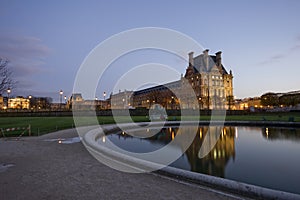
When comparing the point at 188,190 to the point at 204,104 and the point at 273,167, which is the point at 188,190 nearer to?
the point at 273,167

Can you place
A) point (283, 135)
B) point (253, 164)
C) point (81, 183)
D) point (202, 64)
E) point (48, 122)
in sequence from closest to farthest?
1. point (81, 183)
2. point (253, 164)
3. point (283, 135)
4. point (48, 122)
5. point (202, 64)

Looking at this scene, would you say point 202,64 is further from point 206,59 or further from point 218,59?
point 218,59

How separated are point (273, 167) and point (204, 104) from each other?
65.9 meters

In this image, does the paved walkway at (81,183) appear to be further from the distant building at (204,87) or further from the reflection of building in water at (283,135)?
the distant building at (204,87)

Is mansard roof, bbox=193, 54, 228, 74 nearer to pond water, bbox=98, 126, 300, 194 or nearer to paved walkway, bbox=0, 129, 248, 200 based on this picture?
pond water, bbox=98, 126, 300, 194

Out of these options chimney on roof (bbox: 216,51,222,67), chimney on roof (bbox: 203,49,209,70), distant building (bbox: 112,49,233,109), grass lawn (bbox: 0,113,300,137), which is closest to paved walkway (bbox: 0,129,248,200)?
grass lawn (bbox: 0,113,300,137)

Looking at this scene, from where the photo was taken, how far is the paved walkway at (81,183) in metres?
4.59

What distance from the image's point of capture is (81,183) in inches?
212

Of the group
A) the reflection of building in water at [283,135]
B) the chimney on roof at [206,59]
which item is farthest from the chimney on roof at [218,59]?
the reflection of building in water at [283,135]

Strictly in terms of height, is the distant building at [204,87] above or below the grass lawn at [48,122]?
above

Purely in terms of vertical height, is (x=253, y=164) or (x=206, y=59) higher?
(x=206, y=59)

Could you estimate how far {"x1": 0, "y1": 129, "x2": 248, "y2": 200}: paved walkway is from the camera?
459cm

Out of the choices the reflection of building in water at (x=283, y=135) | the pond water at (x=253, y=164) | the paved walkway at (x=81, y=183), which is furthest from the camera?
the reflection of building in water at (x=283, y=135)

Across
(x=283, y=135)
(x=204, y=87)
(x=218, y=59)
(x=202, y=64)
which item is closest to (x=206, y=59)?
(x=202, y=64)
